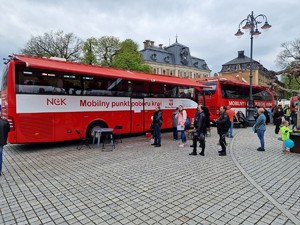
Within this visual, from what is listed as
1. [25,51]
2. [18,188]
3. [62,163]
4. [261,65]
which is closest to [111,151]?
[62,163]

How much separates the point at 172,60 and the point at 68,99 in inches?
2600

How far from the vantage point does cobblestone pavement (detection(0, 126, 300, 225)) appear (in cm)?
361

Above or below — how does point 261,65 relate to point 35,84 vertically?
above

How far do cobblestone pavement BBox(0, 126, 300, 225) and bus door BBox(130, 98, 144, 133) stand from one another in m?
3.72

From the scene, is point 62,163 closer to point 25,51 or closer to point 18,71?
point 18,71

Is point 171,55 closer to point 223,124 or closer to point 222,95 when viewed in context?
point 222,95

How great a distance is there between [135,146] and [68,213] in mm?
5942

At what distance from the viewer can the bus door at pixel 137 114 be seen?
11.6 meters

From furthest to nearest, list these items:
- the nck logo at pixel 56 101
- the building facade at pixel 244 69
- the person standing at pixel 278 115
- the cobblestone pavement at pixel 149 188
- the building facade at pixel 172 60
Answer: the building facade at pixel 244 69 → the building facade at pixel 172 60 → the person standing at pixel 278 115 → the nck logo at pixel 56 101 → the cobblestone pavement at pixel 149 188

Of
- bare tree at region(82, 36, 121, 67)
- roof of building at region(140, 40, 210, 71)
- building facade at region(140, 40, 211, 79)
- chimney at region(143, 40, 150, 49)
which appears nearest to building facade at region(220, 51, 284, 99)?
building facade at region(140, 40, 211, 79)

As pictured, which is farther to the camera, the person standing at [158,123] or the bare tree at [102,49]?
the bare tree at [102,49]

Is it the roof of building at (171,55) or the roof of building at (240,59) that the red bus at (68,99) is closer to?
the roof of building at (171,55)

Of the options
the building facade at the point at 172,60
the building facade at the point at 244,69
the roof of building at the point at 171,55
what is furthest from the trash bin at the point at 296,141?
the building facade at the point at 244,69

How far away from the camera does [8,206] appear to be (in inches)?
157
